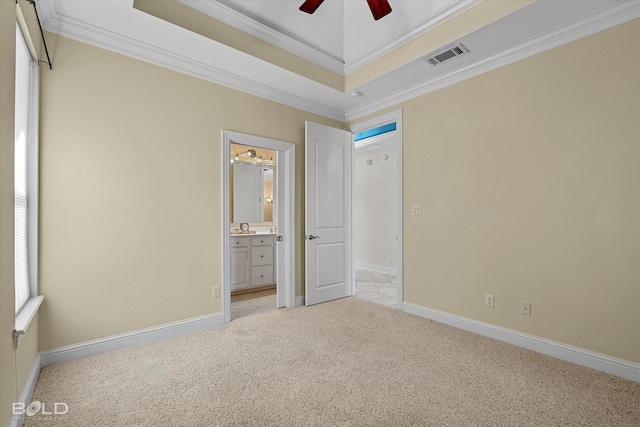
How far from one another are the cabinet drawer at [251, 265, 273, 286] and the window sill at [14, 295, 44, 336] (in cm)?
262

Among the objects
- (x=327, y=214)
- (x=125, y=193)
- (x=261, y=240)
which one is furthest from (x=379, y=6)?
(x=261, y=240)

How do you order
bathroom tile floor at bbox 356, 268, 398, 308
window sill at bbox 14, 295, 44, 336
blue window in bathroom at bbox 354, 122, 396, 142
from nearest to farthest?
1. window sill at bbox 14, 295, 44, 336
2. bathroom tile floor at bbox 356, 268, 398, 308
3. blue window in bathroom at bbox 354, 122, 396, 142

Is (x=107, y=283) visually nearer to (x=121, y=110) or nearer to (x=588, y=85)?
(x=121, y=110)

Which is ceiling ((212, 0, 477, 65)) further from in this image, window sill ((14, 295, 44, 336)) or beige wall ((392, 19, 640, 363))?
window sill ((14, 295, 44, 336))

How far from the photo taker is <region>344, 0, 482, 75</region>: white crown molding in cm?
248

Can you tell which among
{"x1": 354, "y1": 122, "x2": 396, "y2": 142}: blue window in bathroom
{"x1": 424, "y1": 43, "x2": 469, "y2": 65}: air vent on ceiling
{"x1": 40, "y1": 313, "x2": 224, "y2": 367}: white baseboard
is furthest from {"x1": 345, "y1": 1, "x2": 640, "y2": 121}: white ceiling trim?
{"x1": 40, "y1": 313, "x2": 224, "y2": 367}: white baseboard

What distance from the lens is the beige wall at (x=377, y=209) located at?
6.11 metres

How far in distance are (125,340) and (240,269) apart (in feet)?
6.37

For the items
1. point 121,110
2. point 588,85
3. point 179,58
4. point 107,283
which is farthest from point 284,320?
point 588,85

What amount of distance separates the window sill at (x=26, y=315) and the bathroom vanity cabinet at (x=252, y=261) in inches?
91.0

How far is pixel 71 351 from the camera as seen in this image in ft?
7.64

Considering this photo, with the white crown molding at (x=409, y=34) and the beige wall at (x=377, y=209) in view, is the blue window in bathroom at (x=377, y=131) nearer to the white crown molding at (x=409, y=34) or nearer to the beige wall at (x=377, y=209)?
the beige wall at (x=377, y=209)

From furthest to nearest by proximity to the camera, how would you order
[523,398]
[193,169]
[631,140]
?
[193,169] → [631,140] → [523,398]

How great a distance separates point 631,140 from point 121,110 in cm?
389
